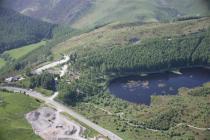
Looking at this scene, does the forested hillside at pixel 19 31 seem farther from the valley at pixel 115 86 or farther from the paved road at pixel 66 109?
the paved road at pixel 66 109

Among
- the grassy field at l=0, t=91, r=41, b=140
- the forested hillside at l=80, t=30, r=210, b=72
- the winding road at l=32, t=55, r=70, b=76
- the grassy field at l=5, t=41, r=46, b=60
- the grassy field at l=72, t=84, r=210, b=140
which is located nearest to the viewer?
the grassy field at l=0, t=91, r=41, b=140

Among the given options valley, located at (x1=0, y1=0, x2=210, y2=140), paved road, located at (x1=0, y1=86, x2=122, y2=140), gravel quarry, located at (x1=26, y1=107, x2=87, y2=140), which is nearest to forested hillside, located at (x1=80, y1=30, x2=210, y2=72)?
valley, located at (x1=0, y1=0, x2=210, y2=140)

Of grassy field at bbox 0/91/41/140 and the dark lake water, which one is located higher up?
the dark lake water

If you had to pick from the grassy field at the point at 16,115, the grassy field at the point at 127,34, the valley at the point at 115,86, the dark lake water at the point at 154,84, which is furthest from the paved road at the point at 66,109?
the grassy field at the point at 127,34

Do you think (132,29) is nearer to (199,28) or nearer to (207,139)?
(199,28)

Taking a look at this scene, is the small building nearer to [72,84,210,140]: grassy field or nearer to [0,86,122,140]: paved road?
[0,86,122,140]: paved road

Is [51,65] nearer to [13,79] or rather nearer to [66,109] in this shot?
[13,79]

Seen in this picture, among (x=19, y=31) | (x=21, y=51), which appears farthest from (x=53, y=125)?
(x=19, y=31)
